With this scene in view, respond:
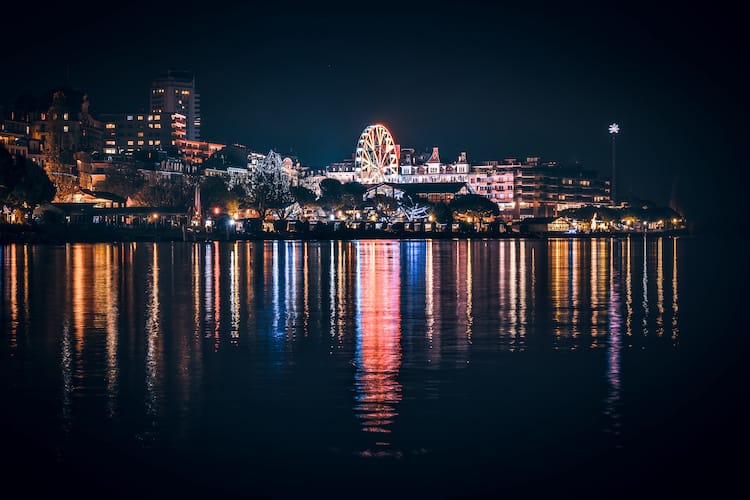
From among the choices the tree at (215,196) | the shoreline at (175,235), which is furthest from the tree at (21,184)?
the tree at (215,196)

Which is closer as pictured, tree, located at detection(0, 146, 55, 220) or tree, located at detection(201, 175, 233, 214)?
tree, located at detection(0, 146, 55, 220)

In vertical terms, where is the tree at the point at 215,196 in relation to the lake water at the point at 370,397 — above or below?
above

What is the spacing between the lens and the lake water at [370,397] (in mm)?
12648

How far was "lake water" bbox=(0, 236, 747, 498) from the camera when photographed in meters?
12.6

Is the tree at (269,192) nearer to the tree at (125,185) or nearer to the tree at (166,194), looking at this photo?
the tree at (166,194)

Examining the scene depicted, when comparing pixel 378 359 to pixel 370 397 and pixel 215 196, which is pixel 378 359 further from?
pixel 215 196

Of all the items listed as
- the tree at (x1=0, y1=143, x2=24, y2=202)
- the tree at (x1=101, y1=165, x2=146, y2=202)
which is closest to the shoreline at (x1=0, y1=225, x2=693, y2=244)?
the tree at (x1=0, y1=143, x2=24, y2=202)

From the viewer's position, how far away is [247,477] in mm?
12500

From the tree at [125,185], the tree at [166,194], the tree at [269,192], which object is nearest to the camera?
the tree at [166,194]

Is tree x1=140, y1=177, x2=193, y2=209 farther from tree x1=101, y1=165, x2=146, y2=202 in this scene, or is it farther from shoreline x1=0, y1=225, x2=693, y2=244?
shoreline x1=0, y1=225, x2=693, y2=244

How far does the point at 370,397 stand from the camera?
1712 cm

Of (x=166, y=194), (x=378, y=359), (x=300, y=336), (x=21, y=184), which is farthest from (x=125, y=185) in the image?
(x=378, y=359)

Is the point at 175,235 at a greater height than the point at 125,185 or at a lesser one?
lesser

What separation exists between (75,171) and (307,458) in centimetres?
18050
